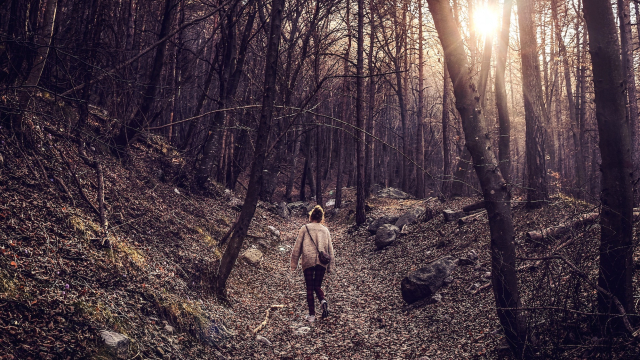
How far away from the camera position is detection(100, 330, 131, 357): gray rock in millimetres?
3564

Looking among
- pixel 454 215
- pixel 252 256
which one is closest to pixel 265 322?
pixel 252 256

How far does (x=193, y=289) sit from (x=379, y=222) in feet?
28.3

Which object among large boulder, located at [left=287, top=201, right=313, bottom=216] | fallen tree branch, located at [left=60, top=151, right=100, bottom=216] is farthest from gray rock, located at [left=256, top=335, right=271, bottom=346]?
large boulder, located at [left=287, top=201, right=313, bottom=216]

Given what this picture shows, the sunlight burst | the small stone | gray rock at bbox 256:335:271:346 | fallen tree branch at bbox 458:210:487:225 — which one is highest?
the sunlight burst

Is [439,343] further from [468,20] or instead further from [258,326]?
[468,20]

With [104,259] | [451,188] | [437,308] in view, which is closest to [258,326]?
[104,259]

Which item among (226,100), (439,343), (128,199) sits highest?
(226,100)

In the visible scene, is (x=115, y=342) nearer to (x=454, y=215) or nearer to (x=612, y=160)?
(x=612, y=160)

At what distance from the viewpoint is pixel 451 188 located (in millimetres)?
15656

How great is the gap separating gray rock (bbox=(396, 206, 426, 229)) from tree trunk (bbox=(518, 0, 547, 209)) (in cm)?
418

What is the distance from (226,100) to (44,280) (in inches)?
363

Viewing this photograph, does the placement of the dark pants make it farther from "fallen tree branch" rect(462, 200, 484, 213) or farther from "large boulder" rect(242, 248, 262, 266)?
"fallen tree branch" rect(462, 200, 484, 213)

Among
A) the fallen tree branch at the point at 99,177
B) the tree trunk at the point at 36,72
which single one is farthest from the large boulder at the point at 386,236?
the tree trunk at the point at 36,72

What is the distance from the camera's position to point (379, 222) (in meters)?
13.6
